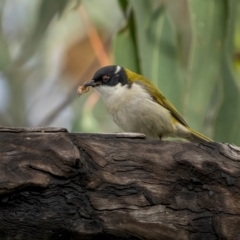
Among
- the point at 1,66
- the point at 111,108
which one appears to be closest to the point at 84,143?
the point at 111,108

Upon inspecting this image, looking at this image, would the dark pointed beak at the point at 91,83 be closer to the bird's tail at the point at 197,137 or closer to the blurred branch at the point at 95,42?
the bird's tail at the point at 197,137

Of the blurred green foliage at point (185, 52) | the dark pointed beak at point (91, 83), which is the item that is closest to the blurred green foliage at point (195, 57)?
the blurred green foliage at point (185, 52)

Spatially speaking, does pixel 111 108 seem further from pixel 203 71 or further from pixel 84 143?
pixel 84 143

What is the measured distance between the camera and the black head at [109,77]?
3430 mm

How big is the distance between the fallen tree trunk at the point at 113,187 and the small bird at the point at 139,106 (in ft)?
2.98

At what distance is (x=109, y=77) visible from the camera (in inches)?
136

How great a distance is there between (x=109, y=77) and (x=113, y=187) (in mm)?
1365

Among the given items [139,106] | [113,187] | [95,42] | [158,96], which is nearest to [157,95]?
[158,96]

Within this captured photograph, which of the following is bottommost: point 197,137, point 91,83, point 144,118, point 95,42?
point 197,137

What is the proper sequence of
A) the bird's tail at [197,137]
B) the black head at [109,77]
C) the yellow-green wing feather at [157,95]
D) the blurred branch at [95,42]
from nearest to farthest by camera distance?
1. the bird's tail at [197,137]
2. the yellow-green wing feather at [157,95]
3. the black head at [109,77]
4. the blurred branch at [95,42]

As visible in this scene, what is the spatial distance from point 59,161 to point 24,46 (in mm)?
1727

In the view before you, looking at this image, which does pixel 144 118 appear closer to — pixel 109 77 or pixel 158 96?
pixel 158 96

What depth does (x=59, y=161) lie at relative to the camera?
209cm

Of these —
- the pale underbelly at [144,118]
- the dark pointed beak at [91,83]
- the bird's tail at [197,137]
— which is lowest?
the bird's tail at [197,137]
